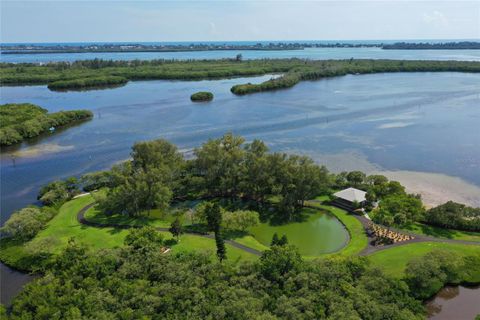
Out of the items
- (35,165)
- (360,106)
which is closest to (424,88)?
(360,106)

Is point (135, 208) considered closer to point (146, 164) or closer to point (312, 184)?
point (146, 164)

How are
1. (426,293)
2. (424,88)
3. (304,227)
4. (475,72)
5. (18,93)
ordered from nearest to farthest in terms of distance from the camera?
(426,293) → (304,227) → (424,88) → (18,93) → (475,72)

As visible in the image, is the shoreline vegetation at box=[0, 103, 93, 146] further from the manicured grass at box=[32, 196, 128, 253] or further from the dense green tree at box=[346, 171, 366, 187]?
the dense green tree at box=[346, 171, 366, 187]

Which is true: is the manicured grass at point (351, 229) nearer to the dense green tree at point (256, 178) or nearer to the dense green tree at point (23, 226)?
the dense green tree at point (256, 178)

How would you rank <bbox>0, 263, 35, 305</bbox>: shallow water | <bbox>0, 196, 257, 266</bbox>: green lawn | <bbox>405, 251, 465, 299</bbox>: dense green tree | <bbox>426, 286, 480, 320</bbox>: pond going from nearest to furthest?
<bbox>426, 286, 480, 320</bbox>: pond → <bbox>405, 251, 465, 299</bbox>: dense green tree → <bbox>0, 263, 35, 305</bbox>: shallow water → <bbox>0, 196, 257, 266</bbox>: green lawn

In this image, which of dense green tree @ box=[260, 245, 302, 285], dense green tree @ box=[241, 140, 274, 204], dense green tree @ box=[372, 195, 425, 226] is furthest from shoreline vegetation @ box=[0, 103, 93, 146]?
dense green tree @ box=[372, 195, 425, 226]
